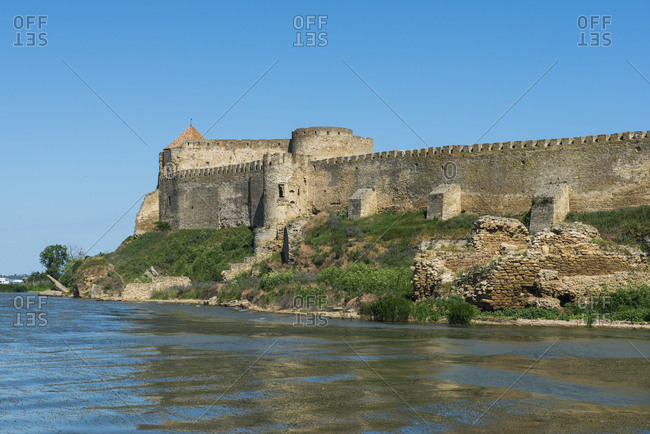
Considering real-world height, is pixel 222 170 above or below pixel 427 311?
above

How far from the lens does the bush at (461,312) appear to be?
21641mm

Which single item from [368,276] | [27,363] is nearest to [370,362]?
[27,363]

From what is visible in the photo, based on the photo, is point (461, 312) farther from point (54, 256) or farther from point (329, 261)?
point (54, 256)

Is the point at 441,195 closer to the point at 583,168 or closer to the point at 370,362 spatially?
the point at 583,168

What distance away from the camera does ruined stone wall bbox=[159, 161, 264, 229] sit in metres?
50.3

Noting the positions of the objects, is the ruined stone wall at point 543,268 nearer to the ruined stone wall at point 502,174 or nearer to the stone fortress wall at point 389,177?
the stone fortress wall at point 389,177

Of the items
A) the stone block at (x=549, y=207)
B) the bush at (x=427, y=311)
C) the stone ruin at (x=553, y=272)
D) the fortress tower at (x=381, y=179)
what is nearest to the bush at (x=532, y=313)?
the stone ruin at (x=553, y=272)

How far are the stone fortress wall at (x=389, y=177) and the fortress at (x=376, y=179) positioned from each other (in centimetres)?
5

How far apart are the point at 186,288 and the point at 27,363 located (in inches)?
1080

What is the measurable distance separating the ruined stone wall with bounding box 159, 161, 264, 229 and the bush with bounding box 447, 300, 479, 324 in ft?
91.4

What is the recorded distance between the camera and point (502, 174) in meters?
37.9

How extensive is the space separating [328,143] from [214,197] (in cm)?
879

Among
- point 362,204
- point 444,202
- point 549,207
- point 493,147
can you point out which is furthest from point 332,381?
point 362,204

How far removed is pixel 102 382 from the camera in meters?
11.6
